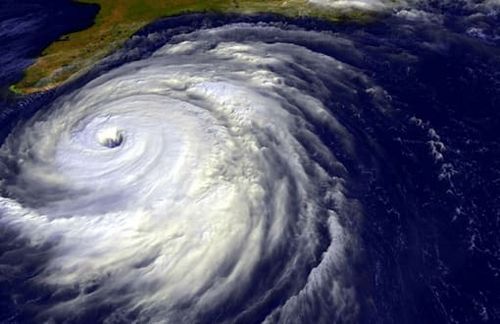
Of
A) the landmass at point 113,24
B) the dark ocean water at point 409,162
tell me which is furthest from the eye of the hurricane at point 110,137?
the landmass at point 113,24

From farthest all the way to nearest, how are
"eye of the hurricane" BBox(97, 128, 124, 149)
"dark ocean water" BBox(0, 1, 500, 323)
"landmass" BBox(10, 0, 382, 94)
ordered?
1. "landmass" BBox(10, 0, 382, 94)
2. "eye of the hurricane" BBox(97, 128, 124, 149)
3. "dark ocean water" BBox(0, 1, 500, 323)

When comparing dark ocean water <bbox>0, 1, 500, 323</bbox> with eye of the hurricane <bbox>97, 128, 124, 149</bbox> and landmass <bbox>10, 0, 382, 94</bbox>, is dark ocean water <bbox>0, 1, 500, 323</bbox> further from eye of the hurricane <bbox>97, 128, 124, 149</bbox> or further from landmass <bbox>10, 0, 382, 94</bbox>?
eye of the hurricane <bbox>97, 128, 124, 149</bbox>

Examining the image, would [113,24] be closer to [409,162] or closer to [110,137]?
[110,137]

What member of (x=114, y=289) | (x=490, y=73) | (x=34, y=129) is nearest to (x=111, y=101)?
(x=34, y=129)

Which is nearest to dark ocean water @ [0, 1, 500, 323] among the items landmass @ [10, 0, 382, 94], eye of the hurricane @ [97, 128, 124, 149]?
landmass @ [10, 0, 382, 94]

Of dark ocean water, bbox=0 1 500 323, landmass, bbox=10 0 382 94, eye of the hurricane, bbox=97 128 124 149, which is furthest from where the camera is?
landmass, bbox=10 0 382 94

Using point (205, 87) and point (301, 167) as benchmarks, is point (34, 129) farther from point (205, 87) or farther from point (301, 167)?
point (301, 167)
